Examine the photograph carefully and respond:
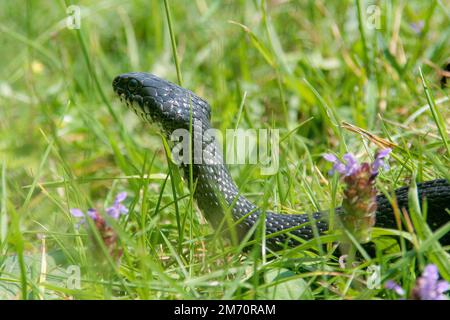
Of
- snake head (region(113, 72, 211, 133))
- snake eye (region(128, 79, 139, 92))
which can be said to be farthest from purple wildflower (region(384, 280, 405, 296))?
snake eye (region(128, 79, 139, 92))

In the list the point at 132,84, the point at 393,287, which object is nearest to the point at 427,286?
the point at 393,287

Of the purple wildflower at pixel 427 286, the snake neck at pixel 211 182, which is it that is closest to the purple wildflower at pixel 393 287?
the purple wildflower at pixel 427 286

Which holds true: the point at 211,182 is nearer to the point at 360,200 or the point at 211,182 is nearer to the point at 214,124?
the point at 360,200

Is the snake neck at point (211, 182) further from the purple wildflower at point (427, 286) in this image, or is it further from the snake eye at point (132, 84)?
the purple wildflower at point (427, 286)

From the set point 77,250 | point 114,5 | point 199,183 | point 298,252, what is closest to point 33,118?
point 114,5

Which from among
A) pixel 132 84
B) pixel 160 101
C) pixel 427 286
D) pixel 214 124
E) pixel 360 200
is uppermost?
pixel 214 124

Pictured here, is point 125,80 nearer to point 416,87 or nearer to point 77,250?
point 77,250

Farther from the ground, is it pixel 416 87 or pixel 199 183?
pixel 416 87
